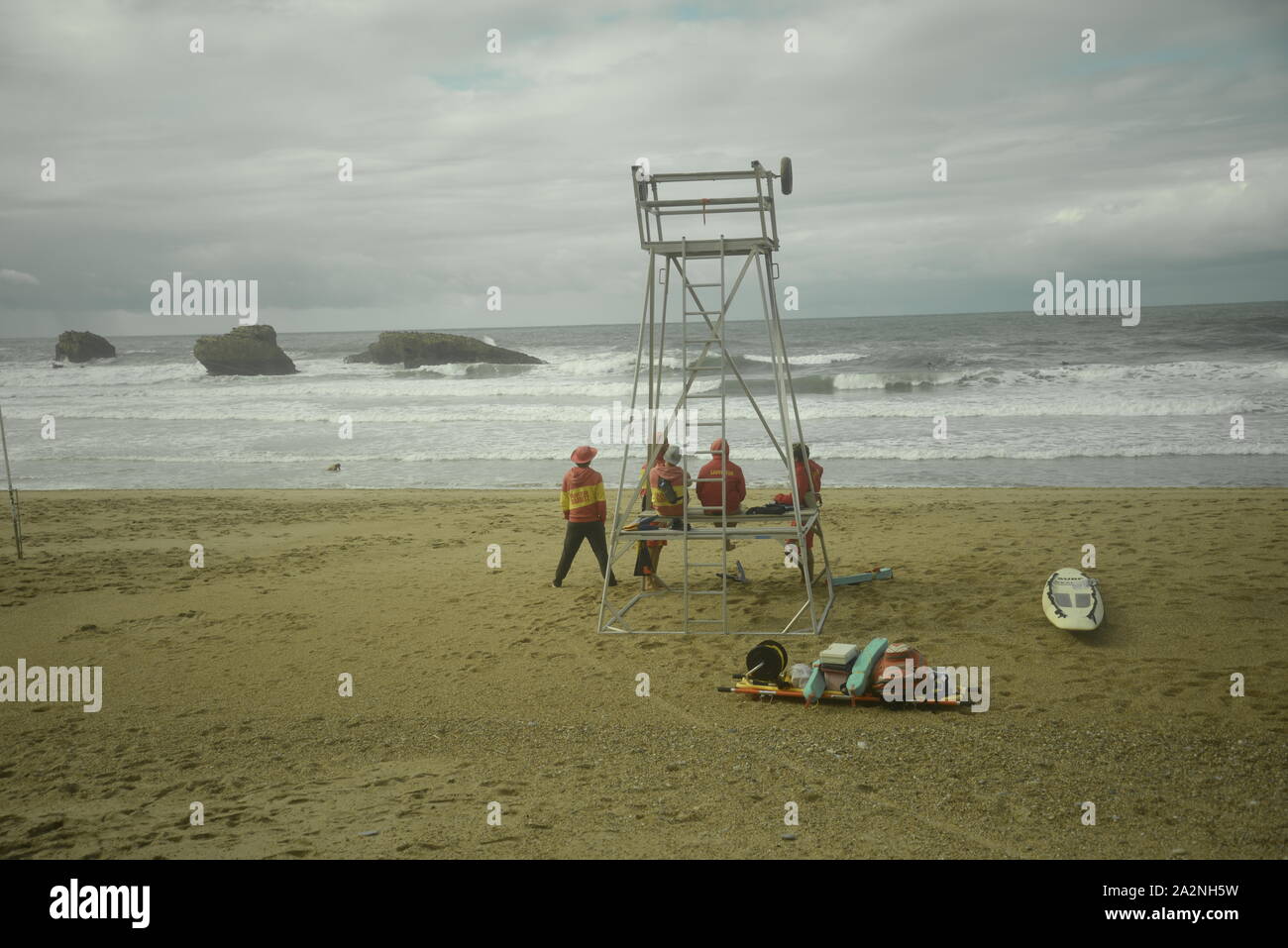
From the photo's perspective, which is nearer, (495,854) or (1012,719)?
(495,854)

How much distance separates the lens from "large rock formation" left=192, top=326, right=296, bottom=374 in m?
53.6

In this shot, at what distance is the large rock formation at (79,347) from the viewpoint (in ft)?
224

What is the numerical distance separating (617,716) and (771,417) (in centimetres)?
2031

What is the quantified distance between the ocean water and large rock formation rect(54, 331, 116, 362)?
14459 millimetres

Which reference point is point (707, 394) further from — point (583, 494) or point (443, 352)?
point (443, 352)

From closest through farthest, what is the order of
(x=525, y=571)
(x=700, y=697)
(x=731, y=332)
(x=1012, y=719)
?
(x=1012, y=719), (x=700, y=697), (x=525, y=571), (x=731, y=332)

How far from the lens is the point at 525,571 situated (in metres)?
11.0

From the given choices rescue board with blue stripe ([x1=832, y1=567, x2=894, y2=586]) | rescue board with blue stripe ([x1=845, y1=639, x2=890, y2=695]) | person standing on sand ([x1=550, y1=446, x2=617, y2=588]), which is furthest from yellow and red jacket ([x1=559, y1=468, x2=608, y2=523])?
rescue board with blue stripe ([x1=845, y1=639, x2=890, y2=695])

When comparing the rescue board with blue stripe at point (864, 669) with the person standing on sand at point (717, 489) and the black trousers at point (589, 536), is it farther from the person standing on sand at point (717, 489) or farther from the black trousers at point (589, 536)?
the black trousers at point (589, 536)

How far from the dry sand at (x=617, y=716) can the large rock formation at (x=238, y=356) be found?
4446cm

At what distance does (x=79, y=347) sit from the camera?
68.7m

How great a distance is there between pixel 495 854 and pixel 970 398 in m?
28.2

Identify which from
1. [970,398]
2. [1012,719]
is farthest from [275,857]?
[970,398]

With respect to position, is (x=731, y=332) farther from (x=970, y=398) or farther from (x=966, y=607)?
(x=966, y=607)
